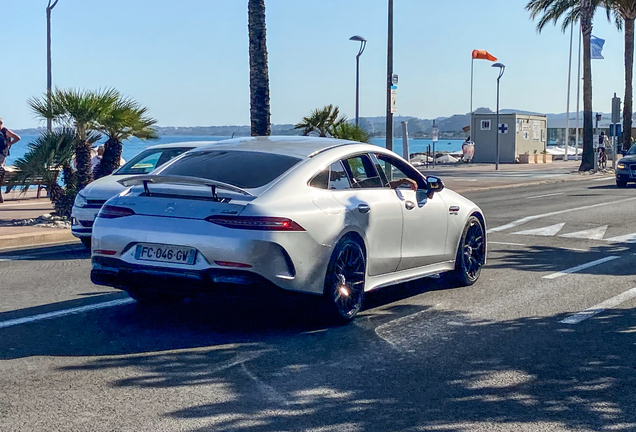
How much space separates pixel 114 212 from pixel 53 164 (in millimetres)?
8896

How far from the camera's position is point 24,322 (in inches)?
277

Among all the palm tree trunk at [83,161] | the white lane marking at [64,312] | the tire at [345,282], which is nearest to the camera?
the tire at [345,282]

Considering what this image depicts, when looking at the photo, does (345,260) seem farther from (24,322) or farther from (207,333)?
(24,322)

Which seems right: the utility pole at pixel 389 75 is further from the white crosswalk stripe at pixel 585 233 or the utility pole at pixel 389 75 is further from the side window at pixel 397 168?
the side window at pixel 397 168

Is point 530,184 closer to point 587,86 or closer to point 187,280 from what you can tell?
point 587,86

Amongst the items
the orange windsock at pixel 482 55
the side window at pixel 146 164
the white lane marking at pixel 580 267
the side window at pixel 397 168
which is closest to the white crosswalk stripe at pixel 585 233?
the white lane marking at pixel 580 267

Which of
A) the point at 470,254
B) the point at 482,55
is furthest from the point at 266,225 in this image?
the point at 482,55

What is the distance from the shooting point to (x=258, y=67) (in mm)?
19234

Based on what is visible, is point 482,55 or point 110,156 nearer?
point 110,156

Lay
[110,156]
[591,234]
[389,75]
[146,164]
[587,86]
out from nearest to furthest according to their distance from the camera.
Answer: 1. [146,164]
2. [591,234]
3. [110,156]
4. [389,75]
5. [587,86]

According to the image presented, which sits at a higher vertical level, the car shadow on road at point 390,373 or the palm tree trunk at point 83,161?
the palm tree trunk at point 83,161

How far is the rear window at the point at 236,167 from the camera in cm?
695

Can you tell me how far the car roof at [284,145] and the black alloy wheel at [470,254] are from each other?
→ 5.85 feet

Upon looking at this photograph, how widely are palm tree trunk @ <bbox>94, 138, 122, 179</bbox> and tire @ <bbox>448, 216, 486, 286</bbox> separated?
8.46 m
